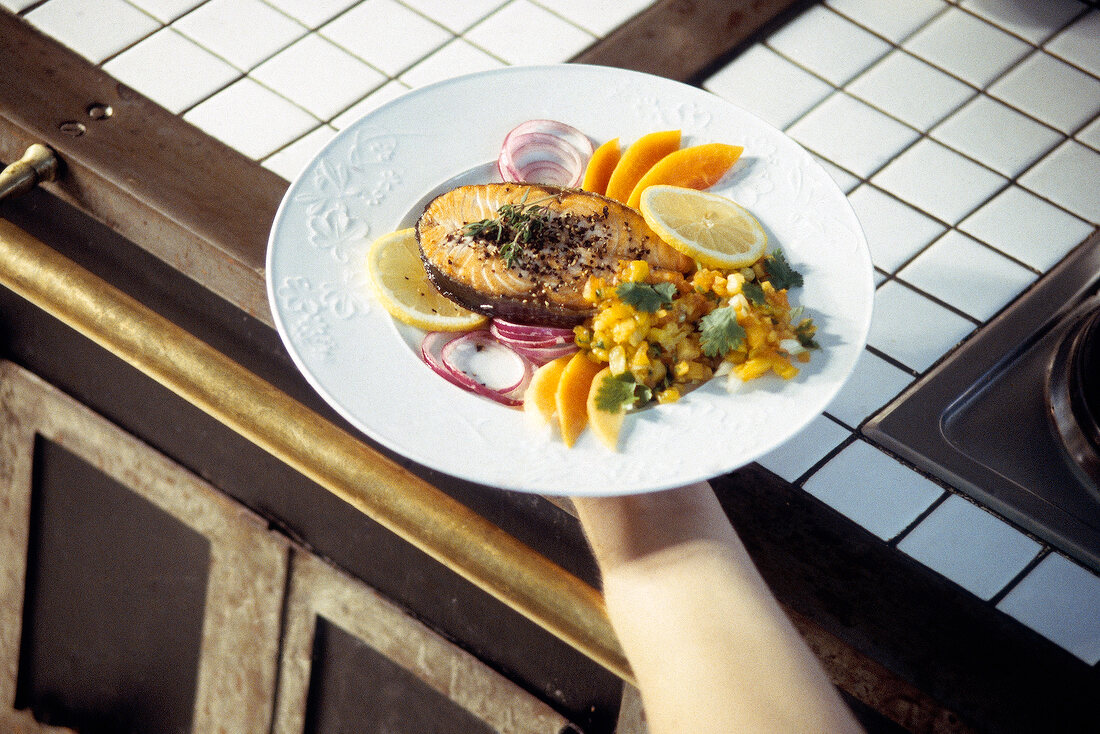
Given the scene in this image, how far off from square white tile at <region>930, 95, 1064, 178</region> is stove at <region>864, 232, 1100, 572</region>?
354 millimetres

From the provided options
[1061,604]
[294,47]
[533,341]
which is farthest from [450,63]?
[1061,604]

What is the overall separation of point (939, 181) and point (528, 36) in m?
0.86

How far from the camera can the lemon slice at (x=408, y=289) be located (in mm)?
1224

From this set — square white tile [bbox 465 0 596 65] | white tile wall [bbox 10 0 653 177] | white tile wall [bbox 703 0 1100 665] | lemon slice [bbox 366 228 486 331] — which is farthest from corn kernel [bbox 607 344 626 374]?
square white tile [bbox 465 0 596 65]

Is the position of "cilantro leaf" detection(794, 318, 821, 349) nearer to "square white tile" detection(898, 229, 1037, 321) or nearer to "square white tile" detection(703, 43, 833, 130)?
"square white tile" detection(898, 229, 1037, 321)

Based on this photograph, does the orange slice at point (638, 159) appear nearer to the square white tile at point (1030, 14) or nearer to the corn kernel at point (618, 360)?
the corn kernel at point (618, 360)

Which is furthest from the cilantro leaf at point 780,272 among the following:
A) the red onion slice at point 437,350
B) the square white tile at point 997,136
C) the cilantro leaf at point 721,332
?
the square white tile at point 997,136

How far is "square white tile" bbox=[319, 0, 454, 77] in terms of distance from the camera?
5.93 feet

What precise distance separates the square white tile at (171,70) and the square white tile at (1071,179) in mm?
1536

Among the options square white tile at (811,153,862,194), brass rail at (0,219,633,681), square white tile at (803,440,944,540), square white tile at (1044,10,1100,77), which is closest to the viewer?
brass rail at (0,219,633,681)

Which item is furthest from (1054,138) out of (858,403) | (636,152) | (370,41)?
(370,41)

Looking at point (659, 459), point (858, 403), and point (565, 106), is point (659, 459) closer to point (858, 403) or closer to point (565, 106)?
point (858, 403)

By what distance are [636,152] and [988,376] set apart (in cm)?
66

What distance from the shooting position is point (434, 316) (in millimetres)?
1249
